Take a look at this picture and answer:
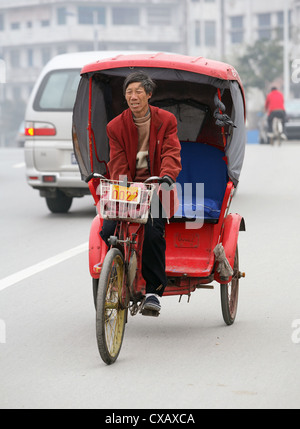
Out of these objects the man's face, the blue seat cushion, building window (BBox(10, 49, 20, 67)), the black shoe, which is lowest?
building window (BBox(10, 49, 20, 67))

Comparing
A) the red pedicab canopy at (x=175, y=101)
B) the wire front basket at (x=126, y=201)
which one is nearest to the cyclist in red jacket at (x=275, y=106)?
the red pedicab canopy at (x=175, y=101)

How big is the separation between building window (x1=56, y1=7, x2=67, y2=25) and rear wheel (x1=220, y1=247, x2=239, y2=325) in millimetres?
108264

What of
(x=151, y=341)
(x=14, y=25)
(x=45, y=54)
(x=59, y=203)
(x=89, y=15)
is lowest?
(x=45, y=54)

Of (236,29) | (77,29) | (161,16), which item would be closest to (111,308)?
(236,29)

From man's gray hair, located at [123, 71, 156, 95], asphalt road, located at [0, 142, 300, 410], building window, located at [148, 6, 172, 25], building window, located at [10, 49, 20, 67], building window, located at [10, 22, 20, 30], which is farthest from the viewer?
building window, located at [10, 49, 20, 67]

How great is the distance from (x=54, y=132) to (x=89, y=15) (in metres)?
103

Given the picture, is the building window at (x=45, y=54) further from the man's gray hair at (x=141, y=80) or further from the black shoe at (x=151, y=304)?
the black shoe at (x=151, y=304)

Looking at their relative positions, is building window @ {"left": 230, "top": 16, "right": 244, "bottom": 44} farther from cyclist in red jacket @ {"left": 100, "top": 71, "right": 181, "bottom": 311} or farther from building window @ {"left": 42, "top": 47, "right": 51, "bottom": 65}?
cyclist in red jacket @ {"left": 100, "top": 71, "right": 181, "bottom": 311}

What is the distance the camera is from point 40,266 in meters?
9.98

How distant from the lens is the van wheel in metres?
14.9

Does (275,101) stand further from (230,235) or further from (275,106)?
(230,235)

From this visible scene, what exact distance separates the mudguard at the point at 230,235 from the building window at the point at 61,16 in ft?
355

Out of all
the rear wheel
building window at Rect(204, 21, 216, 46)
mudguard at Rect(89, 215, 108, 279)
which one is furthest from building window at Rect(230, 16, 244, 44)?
mudguard at Rect(89, 215, 108, 279)

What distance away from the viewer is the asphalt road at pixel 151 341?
5320 millimetres
